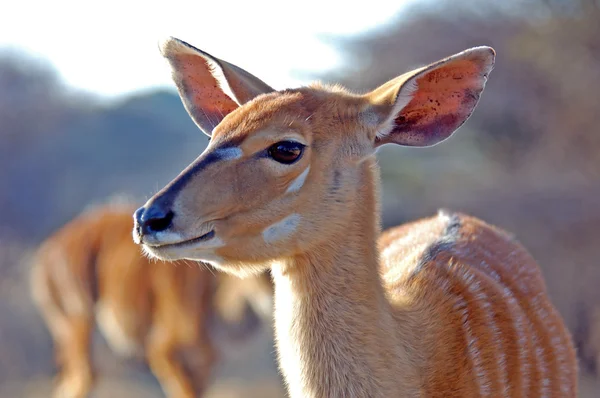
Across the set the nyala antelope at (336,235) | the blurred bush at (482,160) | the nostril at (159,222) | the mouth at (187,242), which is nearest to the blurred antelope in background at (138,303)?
the blurred bush at (482,160)

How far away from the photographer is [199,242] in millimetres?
3223

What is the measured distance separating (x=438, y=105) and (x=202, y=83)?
3.59ft

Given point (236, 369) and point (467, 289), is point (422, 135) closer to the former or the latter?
point (467, 289)

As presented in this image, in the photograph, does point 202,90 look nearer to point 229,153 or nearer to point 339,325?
point 229,153

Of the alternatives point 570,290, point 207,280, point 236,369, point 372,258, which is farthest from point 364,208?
point 236,369

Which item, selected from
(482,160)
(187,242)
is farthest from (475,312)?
(482,160)

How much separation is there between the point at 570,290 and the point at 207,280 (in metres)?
3.77

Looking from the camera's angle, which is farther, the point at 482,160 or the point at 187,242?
the point at 482,160

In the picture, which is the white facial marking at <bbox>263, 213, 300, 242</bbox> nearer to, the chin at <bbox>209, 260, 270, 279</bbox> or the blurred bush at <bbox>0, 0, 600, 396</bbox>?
the chin at <bbox>209, 260, 270, 279</bbox>

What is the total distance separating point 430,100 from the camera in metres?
3.69

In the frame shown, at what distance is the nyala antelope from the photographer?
3283 millimetres

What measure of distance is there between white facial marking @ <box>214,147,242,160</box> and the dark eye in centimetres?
11

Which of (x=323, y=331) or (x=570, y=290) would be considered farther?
(x=570, y=290)

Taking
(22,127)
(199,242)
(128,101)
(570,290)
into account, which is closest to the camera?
(199,242)
